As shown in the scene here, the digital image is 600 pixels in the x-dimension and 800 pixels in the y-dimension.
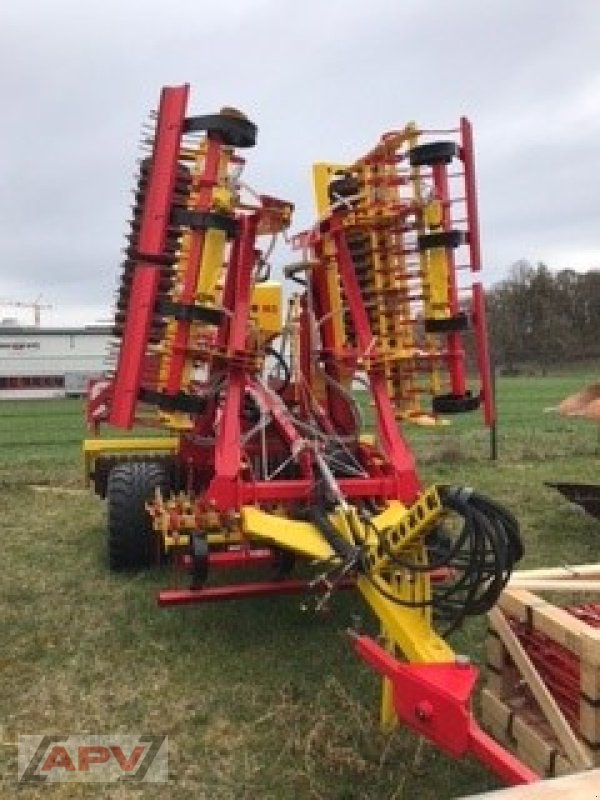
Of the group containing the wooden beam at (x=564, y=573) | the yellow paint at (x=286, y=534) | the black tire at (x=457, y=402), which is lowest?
the wooden beam at (x=564, y=573)

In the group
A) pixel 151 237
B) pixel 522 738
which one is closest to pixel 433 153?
pixel 151 237

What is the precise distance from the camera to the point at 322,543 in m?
4.14

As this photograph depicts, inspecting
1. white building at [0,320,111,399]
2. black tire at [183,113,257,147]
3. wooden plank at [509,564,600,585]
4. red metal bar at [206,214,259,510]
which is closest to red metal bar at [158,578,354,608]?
red metal bar at [206,214,259,510]

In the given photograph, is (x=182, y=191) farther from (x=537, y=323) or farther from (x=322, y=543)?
(x=537, y=323)

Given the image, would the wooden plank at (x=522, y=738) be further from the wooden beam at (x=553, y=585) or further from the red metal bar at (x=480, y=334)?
the red metal bar at (x=480, y=334)

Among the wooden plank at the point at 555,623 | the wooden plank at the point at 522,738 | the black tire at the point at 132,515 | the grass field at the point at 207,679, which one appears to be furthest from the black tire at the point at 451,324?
the wooden plank at the point at 522,738

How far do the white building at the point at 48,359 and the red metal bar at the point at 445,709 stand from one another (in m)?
46.6

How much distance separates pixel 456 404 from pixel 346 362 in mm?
738

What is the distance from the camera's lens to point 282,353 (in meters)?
6.13

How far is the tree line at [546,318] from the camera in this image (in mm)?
62188

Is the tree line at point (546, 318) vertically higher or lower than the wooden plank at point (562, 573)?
higher

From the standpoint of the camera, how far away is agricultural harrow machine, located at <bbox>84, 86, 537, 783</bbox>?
188 inches

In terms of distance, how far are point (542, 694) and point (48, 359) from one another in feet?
162

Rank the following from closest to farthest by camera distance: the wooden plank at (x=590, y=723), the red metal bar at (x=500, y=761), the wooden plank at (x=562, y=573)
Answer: the red metal bar at (x=500, y=761) → the wooden plank at (x=590, y=723) → the wooden plank at (x=562, y=573)
